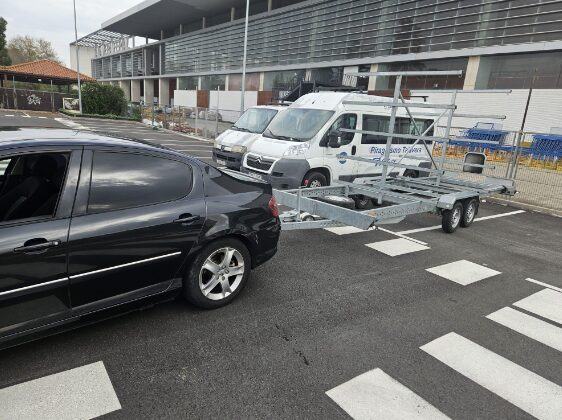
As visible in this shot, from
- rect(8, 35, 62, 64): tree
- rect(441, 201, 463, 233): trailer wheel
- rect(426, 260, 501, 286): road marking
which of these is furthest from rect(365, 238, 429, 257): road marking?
rect(8, 35, 62, 64): tree

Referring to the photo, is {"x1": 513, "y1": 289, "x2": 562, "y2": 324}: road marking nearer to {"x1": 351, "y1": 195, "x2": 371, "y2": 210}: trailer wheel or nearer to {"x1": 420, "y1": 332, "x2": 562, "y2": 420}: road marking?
{"x1": 420, "y1": 332, "x2": 562, "y2": 420}: road marking

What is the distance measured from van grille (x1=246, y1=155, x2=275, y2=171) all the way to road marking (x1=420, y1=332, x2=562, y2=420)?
219 inches

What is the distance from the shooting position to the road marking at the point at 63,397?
2531 millimetres

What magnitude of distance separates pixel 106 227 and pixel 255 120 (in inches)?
435

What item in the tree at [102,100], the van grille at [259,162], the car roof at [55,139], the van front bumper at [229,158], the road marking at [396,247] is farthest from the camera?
the tree at [102,100]

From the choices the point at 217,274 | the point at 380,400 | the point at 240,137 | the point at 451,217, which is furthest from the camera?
the point at 240,137

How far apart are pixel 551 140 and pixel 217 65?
3894cm

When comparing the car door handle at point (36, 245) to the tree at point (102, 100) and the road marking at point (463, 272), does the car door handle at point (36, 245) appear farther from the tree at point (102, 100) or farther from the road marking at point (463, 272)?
the tree at point (102, 100)

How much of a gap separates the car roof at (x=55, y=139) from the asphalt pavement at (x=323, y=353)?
1588mm

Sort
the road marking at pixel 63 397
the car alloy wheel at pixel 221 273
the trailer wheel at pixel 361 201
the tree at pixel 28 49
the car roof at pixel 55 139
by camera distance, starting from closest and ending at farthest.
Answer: the road marking at pixel 63 397 → the car roof at pixel 55 139 → the car alloy wheel at pixel 221 273 → the trailer wheel at pixel 361 201 → the tree at pixel 28 49

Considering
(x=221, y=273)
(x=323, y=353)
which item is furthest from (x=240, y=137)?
(x=323, y=353)

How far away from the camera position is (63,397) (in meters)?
2.68

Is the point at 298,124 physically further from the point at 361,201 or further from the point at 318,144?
the point at 361,201

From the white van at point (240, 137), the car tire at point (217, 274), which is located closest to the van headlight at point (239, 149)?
the white van at point (240, 137)
